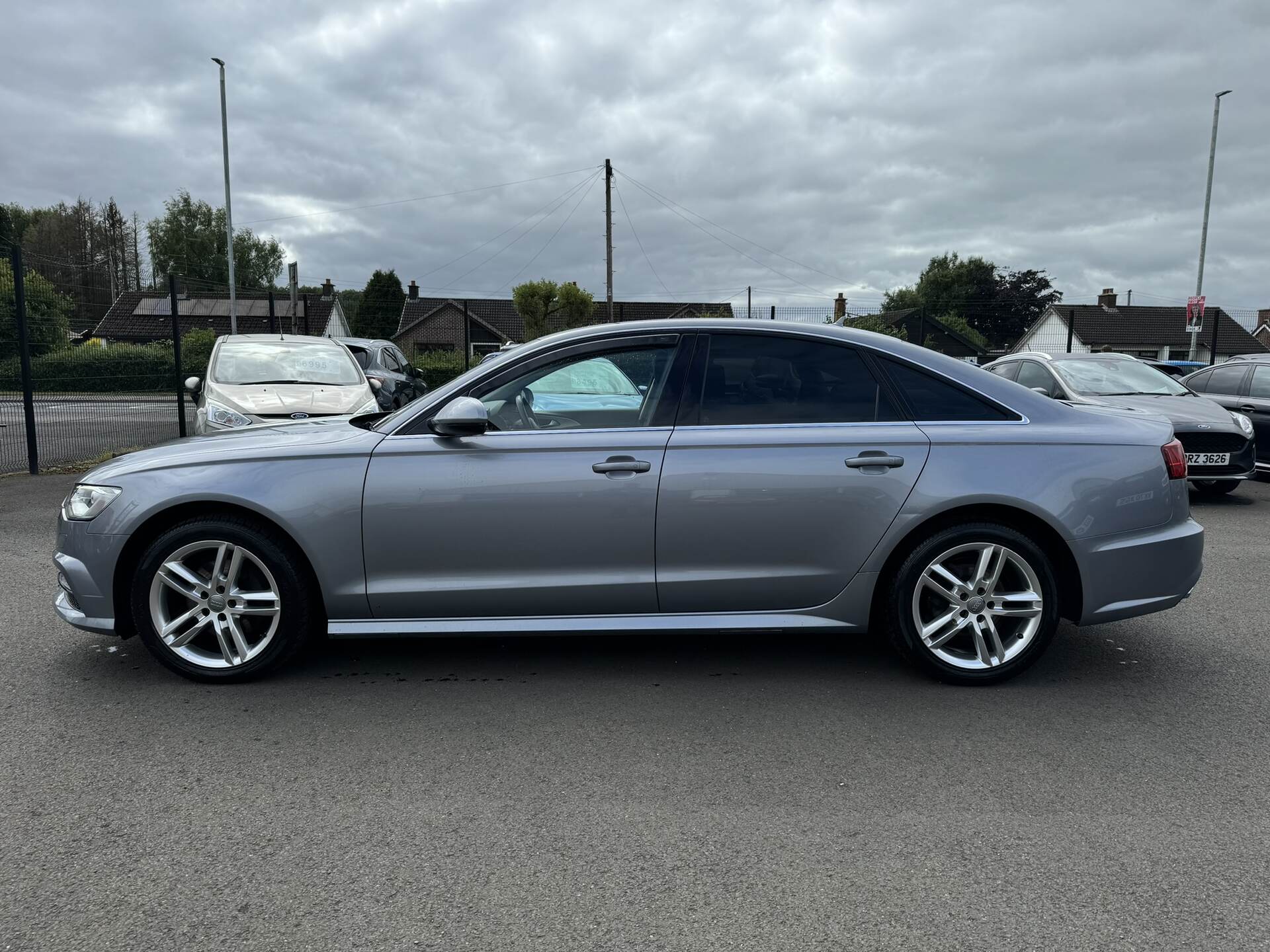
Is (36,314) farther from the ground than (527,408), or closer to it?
farther from the ground

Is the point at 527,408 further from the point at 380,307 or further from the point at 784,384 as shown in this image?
the point at 380,307

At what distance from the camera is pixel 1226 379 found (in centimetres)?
1114

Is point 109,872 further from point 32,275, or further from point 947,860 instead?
point 32,275

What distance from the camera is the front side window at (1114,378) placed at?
1037cm

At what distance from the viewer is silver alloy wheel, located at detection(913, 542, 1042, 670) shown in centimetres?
406

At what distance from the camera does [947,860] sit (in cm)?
272

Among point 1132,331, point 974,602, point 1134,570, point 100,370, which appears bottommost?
point 974,602

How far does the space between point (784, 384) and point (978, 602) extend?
1269 mm

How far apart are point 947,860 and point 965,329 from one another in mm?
73576

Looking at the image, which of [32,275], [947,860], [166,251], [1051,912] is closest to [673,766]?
[947,860]

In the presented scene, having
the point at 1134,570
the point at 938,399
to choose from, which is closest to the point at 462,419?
the point at 938,399

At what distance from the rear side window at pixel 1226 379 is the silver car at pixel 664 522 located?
26.9 ft

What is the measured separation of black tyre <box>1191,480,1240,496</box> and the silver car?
694 centimetres

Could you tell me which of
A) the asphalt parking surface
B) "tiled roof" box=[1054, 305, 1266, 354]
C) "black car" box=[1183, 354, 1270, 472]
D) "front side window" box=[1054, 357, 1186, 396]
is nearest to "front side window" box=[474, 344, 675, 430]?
the asphalt parking surface
